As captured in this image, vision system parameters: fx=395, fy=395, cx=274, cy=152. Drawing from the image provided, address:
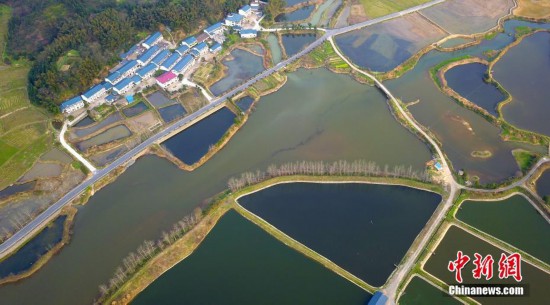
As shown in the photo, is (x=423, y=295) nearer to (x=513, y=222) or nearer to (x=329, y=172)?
(x=513, y=222)

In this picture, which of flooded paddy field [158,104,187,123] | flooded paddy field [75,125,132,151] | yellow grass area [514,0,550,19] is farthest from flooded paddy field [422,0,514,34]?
flooded paddy field [75,125,132,151]

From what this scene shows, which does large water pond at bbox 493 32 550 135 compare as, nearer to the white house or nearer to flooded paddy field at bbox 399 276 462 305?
flooded paddy field at bbox 399 276 462 305

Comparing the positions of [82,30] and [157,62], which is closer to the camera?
[157,62]

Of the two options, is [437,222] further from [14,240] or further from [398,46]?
[14,240]

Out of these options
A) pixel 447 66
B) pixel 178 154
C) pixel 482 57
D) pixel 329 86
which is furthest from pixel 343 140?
pixel 482 57

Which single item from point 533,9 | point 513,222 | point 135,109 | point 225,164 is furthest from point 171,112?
point 533,9

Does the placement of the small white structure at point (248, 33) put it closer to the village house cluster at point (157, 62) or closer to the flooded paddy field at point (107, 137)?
the village house cluster at point (157, 62)

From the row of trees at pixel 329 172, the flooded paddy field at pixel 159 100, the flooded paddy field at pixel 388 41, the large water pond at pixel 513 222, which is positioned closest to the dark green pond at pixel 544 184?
the large water pond at pixel 513 222
